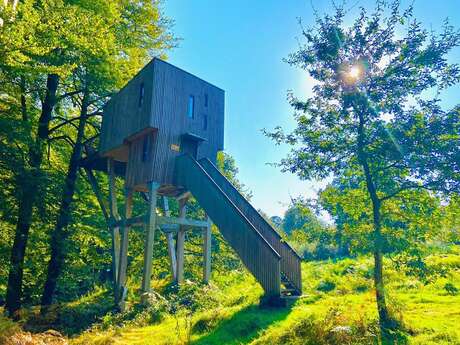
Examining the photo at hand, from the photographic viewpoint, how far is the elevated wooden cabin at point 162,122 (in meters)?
14.4

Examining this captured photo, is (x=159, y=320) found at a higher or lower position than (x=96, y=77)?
lower

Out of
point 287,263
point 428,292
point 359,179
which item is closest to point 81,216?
point 287,263

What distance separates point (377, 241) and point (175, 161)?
31.5 feet

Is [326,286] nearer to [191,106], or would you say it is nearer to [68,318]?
[191,106]

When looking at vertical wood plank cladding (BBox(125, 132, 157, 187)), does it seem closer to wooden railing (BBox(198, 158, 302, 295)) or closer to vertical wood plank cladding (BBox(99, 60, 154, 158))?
vertical wood plank cladding (BBox(99, 60, 154, 158))

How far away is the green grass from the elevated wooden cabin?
5222 millimetres

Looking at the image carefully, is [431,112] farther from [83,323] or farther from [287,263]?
[83,323]

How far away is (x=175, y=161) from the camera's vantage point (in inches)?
585

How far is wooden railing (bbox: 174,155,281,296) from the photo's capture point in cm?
1011

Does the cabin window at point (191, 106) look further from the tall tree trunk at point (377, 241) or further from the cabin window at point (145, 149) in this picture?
the tall tree trunk at point (377, 241)

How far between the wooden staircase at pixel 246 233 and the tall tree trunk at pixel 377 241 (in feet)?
9.19

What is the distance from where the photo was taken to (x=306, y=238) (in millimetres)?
8906

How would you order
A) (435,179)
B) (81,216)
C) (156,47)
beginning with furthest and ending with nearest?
(156,47)
(81,216)
(435,179)

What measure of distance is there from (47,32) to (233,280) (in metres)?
16.2
